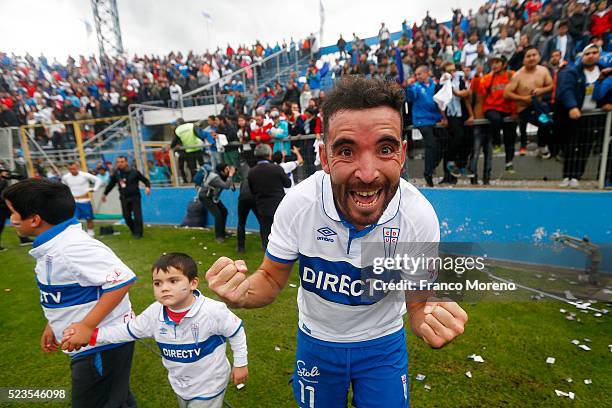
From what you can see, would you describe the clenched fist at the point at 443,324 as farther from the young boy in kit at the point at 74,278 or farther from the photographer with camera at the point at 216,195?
the photographer with camera at the point at 216,195

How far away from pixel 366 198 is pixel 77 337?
201 cm

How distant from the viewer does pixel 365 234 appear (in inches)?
76.1

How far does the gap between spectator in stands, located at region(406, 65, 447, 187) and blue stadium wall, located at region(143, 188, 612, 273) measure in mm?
575

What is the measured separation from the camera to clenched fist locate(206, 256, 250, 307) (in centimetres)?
175

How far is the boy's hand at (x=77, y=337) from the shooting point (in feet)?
7.35

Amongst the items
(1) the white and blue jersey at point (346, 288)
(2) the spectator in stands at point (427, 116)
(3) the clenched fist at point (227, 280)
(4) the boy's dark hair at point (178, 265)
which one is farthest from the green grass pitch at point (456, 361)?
(2) the spectator in stands at point (427, 116)

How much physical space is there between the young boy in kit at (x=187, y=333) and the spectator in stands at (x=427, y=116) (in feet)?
17.5

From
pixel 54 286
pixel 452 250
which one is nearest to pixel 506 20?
pixel 452 250

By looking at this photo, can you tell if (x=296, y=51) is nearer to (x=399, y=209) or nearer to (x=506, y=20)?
(x=506, y=20)

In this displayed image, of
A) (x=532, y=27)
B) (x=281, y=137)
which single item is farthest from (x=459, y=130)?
(x=532, y=27)

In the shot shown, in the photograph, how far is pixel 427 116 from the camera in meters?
6.58

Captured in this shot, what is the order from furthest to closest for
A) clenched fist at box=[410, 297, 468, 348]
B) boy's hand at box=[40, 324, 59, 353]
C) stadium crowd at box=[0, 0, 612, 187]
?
stadium crowd at box=[0, 0, 612, 187], boy's hand at box=[40, 324, 59, 353], clenched fist at box=[410, 297, 468, 348]

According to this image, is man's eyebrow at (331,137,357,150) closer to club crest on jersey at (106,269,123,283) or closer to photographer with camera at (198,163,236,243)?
club crest on jersey at (106,269,123,283)
